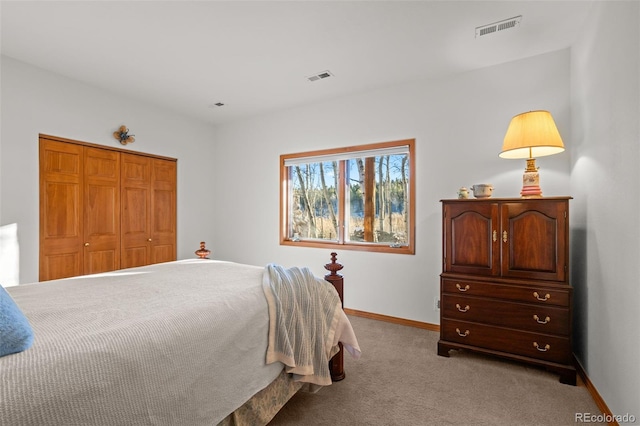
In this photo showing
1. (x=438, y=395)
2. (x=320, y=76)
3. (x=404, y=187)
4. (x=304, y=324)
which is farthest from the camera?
(x=404, y=187)

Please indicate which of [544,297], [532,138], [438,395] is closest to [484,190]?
[532,138]

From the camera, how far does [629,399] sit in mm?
1593

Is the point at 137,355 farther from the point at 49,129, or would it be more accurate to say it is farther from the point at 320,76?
the point at 49,129

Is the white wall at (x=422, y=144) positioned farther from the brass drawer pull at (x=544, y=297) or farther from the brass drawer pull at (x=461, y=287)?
the brass drawer pull at (x=544, y=297)

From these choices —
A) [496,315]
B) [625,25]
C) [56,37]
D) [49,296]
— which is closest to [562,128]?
[625,25]

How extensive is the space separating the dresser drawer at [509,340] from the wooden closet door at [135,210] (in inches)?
Answer: 143

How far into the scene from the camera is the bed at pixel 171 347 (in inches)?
37.6

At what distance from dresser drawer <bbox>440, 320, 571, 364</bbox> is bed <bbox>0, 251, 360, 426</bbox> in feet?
3.49

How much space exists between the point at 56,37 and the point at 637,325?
4.34m

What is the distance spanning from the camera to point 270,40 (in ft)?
8.57

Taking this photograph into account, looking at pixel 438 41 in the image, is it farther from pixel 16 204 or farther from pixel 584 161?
pixel 16 204

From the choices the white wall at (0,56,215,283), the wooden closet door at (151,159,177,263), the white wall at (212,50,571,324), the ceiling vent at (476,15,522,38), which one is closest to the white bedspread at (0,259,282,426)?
the white wall at (0,56,215,283)

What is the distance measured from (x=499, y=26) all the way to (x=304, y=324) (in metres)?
2.63

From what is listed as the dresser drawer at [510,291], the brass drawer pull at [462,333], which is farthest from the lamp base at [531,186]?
the brass drawer pull at [462,333]
